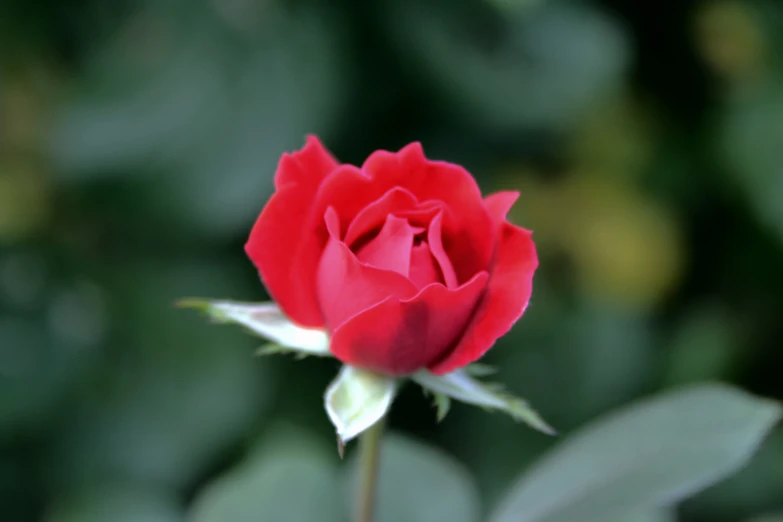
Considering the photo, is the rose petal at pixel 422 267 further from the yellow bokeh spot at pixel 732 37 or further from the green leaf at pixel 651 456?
the yellow bokeh spot at pixel 732 37

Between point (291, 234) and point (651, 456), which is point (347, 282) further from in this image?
point (651, 456)

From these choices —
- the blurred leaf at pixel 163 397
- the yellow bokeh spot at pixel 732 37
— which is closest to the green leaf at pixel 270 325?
the blurred leaf at pixel 163 397

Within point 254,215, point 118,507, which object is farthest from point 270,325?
point 254,215

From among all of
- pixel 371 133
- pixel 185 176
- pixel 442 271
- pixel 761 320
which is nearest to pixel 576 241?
pixel 761 320

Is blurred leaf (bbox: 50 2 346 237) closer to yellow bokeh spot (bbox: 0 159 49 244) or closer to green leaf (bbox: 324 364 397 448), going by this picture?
yellow bokeh spot (bbox: 0 159 49 244)

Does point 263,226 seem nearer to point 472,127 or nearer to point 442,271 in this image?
point 442,271

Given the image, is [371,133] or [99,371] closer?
[99,371]
